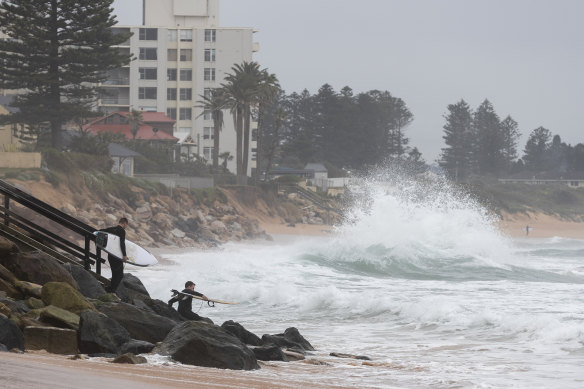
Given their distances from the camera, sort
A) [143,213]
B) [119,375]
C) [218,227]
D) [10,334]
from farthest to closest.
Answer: [218,227], [143,213], [10,334], [119,375]

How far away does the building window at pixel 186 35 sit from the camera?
98.0 m

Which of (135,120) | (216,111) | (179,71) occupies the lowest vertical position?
(135,120)

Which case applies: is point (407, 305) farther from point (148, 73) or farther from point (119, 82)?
point (119, 82)

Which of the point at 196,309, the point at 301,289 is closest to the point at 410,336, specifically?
the point at 196,309

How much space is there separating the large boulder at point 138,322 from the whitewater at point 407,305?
1610 mm

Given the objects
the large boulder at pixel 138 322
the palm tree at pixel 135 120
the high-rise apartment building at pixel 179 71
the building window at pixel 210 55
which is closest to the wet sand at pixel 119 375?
the large boulder at pixel 138 322

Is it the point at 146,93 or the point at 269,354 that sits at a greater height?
the point at 146,93

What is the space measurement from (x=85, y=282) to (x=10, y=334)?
3.47 meters

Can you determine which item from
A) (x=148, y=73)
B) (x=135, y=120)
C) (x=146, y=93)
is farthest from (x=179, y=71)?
(x=135, y=120)

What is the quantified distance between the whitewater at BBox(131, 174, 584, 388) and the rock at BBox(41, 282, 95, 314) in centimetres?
260

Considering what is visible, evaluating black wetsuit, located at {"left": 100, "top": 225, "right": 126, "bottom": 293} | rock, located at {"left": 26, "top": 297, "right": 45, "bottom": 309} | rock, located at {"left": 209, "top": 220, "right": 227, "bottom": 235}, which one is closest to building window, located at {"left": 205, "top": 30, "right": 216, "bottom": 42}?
rock, located at {"left": 209, "top": 220, "right": 227, "bottom": 235}

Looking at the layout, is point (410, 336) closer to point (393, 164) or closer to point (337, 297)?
point (337, 297)

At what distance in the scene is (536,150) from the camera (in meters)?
176

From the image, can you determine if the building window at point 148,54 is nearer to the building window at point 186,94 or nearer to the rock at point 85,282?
the building window at point 186,94
